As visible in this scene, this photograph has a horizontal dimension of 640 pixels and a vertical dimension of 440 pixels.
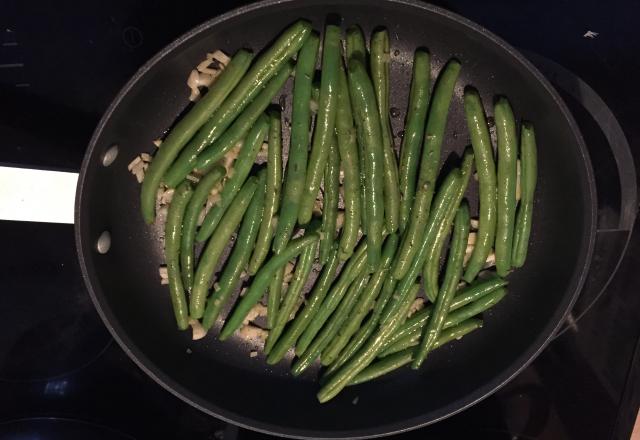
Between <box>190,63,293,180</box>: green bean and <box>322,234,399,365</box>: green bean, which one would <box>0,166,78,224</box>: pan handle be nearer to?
<box>190,63,293,180</box>: green bean

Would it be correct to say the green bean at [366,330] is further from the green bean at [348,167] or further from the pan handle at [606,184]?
the pan handle at [606,184]

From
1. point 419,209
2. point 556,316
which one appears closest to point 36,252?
Result: point 419,209

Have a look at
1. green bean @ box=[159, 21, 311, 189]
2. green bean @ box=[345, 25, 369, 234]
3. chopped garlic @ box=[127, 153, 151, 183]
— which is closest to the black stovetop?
chopped garlic @ box=[127, 153, 151, 183]

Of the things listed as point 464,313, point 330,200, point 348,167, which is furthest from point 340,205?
point 464,313

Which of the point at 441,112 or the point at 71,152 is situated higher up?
the point at 441,112

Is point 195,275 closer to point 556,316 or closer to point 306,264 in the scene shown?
point 306,264

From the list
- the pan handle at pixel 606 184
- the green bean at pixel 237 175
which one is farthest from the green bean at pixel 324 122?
the pan handle at pixel 606 184
